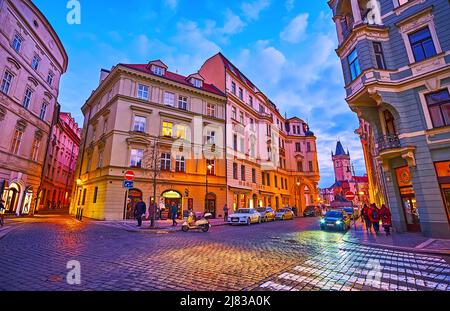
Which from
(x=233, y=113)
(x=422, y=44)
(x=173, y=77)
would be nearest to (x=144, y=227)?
(x=173, y=77)

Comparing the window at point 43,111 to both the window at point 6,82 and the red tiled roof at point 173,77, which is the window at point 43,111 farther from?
the red tiled roof at point 173,77

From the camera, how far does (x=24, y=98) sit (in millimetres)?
23188

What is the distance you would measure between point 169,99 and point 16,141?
16.0 m

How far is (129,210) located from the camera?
2264 centimetres

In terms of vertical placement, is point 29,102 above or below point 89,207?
above

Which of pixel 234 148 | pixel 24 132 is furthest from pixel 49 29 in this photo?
pixel 234 148

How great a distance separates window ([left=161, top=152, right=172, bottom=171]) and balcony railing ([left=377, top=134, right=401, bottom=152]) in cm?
2005

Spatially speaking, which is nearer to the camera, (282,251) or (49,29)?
(282,251)

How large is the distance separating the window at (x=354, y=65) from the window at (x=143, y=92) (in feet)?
67.8

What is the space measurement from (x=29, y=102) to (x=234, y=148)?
24838 mm

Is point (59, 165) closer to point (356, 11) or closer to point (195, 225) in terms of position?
point (195, 225)

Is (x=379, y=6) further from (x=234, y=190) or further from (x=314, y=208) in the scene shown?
(x=314, y=208)

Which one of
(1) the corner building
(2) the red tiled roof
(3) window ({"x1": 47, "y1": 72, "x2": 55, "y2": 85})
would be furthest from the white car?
(3) window ({"x1": 47, "y1": 72, "x2": 55, "y2": 85})

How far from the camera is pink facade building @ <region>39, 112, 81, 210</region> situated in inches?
1470
